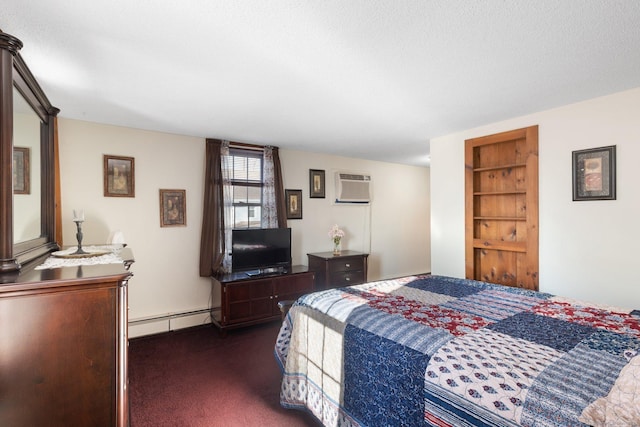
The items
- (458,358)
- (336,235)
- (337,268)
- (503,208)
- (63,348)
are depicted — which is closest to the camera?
(63,348)

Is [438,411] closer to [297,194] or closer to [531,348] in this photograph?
[531,348]

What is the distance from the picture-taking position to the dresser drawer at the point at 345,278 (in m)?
4.65

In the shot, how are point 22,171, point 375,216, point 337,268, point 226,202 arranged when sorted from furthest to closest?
point 375,216
point 337,268
point 226,202
point 22,171

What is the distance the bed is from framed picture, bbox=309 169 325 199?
2.74 m

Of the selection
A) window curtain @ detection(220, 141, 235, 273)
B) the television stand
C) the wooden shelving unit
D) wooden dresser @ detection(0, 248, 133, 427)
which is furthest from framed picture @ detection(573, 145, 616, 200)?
window curtain @ detection(220, 141, 235, 273)

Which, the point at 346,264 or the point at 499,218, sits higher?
the point at 499,218

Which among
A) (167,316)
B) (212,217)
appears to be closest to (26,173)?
(212,217)

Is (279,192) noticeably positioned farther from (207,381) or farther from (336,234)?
(207,381)

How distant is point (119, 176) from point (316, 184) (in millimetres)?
2624

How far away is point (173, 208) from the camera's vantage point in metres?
3.89

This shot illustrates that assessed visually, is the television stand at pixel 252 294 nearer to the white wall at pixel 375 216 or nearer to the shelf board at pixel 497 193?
the white wall at pixel 375 216

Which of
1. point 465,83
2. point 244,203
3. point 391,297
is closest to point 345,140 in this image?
point 244,203

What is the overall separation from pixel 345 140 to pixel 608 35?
2.76m

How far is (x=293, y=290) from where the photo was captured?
13.7ft
